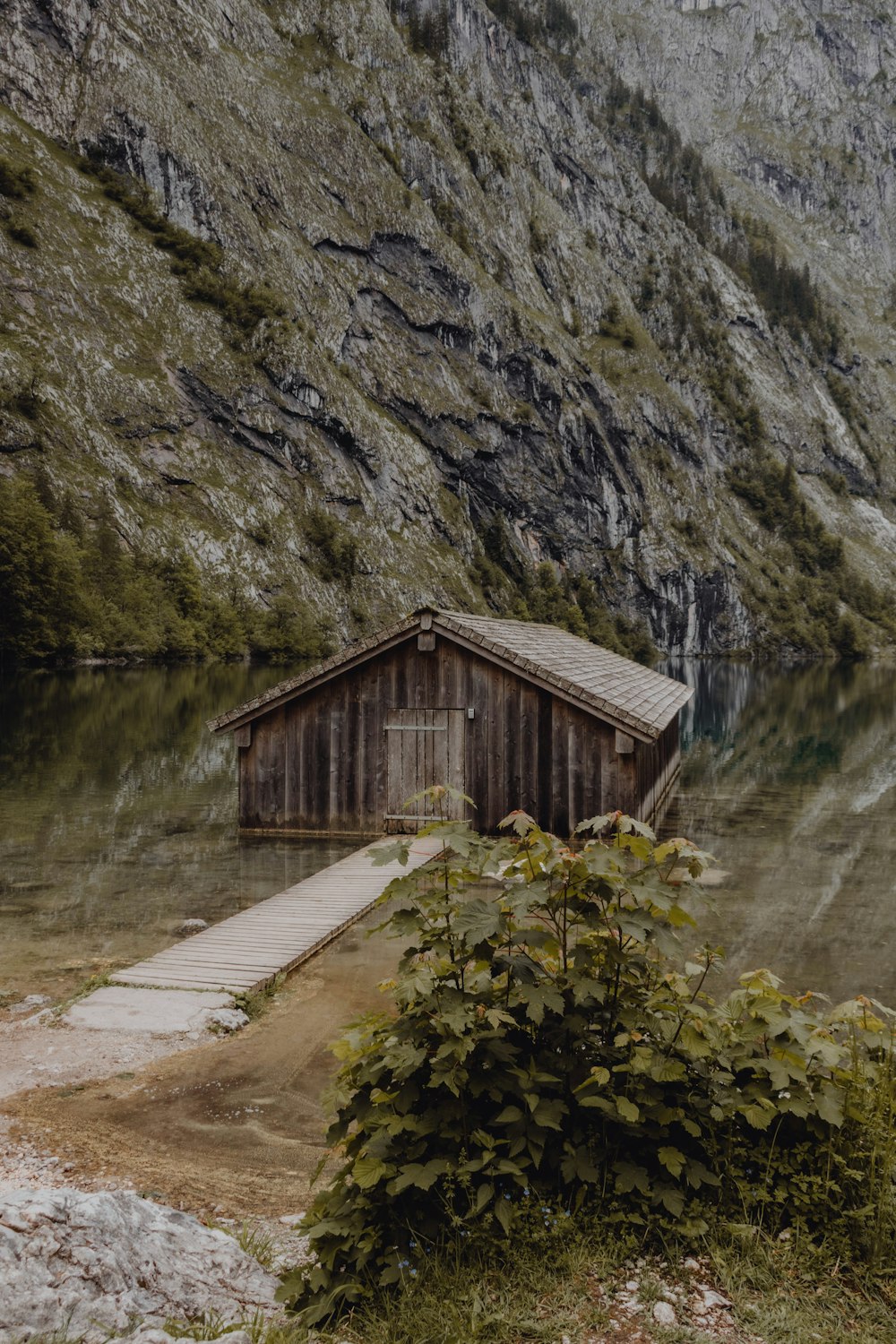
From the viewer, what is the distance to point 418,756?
59.0ft

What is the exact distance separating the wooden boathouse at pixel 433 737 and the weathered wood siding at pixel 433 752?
24 millimetres

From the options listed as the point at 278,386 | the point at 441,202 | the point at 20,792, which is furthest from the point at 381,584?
the point at 20,792

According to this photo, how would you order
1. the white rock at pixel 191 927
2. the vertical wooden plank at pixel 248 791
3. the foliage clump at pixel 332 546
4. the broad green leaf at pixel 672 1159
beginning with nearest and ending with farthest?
the broad green leaf at pixel 672 1159
the white rock at pixel 191 927
the vertical wooden plank at pixel 248 791
the foliage clump at pixel 332 546

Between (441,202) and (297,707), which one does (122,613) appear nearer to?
(297,707)

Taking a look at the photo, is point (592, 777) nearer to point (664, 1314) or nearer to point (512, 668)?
point (512, 668)

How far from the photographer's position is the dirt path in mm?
5844

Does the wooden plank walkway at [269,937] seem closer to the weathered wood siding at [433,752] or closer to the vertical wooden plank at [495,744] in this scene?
the vertical wooden plank at [495,744]

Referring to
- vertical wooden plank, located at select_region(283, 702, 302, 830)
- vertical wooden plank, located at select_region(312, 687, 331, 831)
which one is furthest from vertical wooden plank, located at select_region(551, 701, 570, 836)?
vertical wooden plank, located at select_region(283, 702, 302, 830)

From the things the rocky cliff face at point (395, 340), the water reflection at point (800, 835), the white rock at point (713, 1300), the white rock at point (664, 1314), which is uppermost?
the rocky cliff face at point (395, 340)

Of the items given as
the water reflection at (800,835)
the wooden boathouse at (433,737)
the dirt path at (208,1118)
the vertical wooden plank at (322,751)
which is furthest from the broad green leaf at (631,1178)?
the vertical wooden plank at (322,751)

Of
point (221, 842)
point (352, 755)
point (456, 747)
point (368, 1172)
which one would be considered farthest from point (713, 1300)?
point (221, 842)

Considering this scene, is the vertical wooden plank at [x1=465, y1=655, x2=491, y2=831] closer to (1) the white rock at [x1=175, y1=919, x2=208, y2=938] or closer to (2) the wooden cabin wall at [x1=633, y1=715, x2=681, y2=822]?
(2) the wooden cabin wall at [x1=633, y1=715, x2=681, y2=822]

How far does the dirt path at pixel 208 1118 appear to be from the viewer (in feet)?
19.2

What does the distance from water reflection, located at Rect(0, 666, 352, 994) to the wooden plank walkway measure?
0.80 metres
